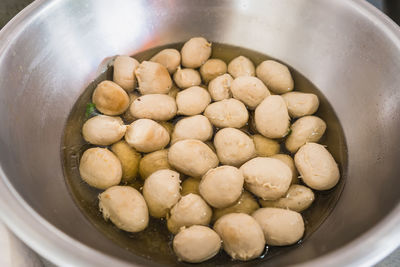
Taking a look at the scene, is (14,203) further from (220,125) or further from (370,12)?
(370,12)

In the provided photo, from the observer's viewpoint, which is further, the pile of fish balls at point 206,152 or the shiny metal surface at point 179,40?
the pile of fish balls at point 206,152

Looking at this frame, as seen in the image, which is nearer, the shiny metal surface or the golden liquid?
the shiny metal surface

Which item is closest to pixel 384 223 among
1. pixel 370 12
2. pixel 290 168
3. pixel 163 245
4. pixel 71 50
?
pixel 290 168

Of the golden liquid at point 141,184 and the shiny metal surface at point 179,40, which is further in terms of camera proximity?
the golden liquid at point 141,184

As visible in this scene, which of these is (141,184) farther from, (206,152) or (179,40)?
(179,40)
